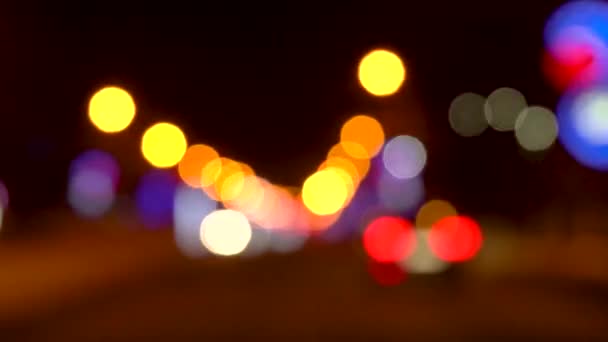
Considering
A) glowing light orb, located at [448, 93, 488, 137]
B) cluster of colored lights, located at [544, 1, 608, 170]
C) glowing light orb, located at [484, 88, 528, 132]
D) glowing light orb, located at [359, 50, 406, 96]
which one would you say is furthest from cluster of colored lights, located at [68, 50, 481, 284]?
cluster of colored lights, located at [544, 1, 608, 170]

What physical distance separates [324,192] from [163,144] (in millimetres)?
11910

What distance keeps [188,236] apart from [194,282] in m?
11.8

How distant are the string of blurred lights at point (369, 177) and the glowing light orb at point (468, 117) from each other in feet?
0.09

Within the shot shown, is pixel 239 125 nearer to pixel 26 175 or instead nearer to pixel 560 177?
pixel 560 177

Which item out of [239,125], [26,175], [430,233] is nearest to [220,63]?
[26,175]

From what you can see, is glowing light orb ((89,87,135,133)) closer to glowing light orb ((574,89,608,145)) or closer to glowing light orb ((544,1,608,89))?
glowing light orb ((544,1,608,89))

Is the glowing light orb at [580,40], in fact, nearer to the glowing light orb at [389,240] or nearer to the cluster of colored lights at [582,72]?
the cluster of colored lights at [582,72]

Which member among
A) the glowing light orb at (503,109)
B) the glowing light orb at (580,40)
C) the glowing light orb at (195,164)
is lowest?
the glowing light orb at (580,40)

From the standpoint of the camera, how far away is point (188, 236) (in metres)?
27.4

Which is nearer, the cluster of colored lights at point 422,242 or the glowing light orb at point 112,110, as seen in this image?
the cluster of colored lights at point 422,242

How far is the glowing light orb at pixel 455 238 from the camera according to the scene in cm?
1962

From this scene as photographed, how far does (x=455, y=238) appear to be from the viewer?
886 inches

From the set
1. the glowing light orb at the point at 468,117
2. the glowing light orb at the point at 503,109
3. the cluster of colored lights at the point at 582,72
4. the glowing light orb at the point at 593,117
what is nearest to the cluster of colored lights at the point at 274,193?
the glowing light orb at the point at 468,117

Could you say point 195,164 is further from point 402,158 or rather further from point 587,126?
point 587,126
